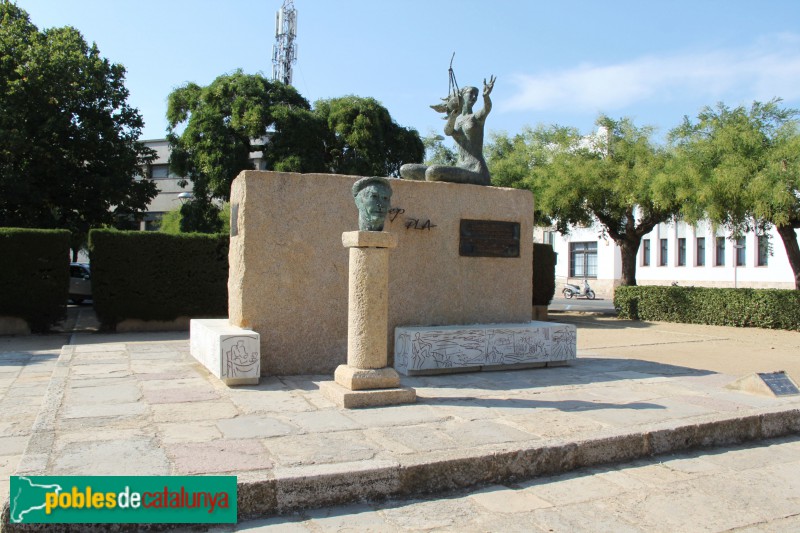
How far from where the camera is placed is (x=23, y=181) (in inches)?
692

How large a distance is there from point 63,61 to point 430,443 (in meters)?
18.3

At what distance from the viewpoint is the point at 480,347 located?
824 centimetres

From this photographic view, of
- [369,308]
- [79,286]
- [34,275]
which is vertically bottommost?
[79,286]

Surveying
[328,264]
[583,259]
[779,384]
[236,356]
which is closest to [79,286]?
[328,264]

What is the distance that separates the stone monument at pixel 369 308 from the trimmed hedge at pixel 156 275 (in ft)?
29.2

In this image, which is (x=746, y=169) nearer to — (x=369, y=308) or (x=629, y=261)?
(x=629, y=261)

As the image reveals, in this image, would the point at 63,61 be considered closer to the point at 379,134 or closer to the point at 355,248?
the point at 379,134

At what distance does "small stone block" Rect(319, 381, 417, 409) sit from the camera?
6.05 metres

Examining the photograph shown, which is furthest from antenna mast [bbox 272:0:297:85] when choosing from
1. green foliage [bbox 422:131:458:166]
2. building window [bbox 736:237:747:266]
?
building window [bbox 736:237:747:266]

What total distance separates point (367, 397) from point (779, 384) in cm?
468

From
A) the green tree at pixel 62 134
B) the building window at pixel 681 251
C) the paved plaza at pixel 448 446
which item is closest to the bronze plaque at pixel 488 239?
the paved plaza at pixel 448 446

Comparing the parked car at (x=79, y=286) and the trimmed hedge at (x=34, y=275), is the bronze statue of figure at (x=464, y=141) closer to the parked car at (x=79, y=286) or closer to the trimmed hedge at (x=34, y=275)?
the trimmed hedge at (x=34, y=275)

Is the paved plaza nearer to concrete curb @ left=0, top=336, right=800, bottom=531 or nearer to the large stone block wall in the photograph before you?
concrete curb @ left=0, top=336, right=800, bottom=531

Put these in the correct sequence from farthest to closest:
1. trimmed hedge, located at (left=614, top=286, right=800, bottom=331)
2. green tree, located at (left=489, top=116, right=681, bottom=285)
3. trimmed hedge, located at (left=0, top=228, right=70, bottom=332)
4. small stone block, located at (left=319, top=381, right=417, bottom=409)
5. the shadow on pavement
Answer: green tree, located at (left=489, top=116, right=681, bottom=285)
the shadow on pavement
trimmed hedge, located at (left=614, top=286, right=800, bottom=331)
trimmed hedge, located at (left=0, top=228, right=70, bottom=332)
small stone block, located at (left=319, top=381, right=417, bottom=409)
